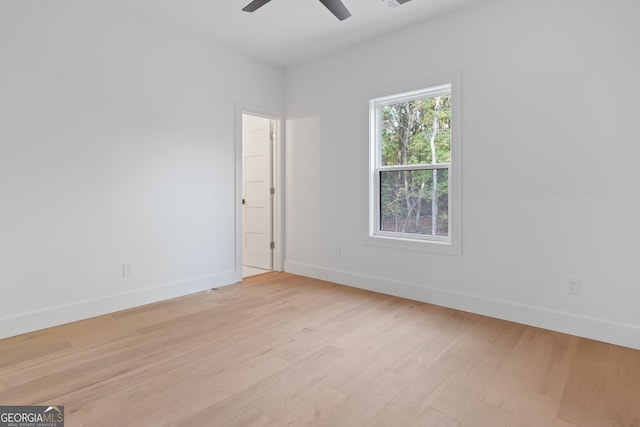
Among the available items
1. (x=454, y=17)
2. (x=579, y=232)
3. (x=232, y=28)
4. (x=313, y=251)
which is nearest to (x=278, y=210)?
(x=313, y=251)

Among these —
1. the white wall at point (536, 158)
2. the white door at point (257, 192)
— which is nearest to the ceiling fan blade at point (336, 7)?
the white wall at point (536, 158)

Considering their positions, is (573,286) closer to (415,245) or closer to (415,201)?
(415,245)

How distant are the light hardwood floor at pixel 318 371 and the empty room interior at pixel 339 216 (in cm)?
2

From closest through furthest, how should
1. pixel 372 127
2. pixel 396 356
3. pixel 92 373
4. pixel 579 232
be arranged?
pixel 92 373
pixel 396 356
pixel 579 232
pixel 372 127

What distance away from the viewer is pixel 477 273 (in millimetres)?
3250

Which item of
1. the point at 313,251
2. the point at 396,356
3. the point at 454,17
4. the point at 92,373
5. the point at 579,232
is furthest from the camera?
the point at 313,251

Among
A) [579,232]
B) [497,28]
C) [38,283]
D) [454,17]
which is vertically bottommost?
[38,283]

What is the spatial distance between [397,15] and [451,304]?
2844 mm

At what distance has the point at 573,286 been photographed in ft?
9.11

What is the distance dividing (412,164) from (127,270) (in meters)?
3.09

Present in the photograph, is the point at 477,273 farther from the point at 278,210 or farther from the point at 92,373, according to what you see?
the point at 92,373

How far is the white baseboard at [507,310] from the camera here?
2602mm

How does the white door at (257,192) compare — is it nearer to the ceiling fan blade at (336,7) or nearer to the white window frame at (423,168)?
the white window frame at (423,168)

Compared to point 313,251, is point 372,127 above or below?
above
